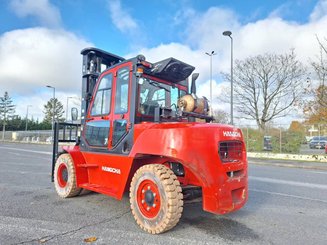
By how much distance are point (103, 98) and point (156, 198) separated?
2365mm

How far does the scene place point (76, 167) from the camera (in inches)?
220

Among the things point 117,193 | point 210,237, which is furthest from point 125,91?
point 210,237

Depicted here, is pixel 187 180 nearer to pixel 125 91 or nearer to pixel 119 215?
pixel 119 215

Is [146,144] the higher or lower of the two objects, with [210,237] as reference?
higher

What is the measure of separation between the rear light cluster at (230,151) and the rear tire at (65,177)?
309 centimetres

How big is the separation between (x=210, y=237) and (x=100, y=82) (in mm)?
3526

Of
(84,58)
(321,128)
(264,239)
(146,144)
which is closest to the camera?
(264,239)

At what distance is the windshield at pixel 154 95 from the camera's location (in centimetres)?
478

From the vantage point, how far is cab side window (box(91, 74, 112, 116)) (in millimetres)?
5266

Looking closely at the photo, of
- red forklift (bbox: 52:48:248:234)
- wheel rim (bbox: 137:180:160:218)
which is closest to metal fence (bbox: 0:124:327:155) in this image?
red forklift (bbox: 52:48:248:234)

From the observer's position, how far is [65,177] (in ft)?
19.6

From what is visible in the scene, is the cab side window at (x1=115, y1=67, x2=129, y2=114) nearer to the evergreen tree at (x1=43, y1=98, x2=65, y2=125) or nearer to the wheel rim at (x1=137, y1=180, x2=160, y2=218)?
the wheel rim at (x1=137, y1=180, x2=160, y2=218)

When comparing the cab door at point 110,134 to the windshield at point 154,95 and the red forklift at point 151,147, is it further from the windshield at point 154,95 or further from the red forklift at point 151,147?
the windshield at point 154,95

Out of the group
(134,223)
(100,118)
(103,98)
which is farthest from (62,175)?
(134,223)
